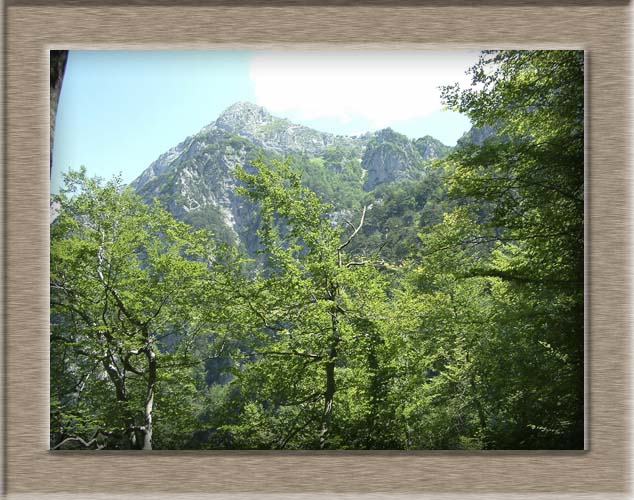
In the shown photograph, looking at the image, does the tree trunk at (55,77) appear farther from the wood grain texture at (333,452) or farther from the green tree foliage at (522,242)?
the green tree foliage at (522,242)

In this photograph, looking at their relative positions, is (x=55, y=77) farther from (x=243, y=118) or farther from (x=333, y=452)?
(x=333, y=452)

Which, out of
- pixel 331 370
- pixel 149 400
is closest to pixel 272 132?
pixel 331 370

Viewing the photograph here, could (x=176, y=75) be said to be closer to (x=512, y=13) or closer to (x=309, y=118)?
(x=309, y=118)

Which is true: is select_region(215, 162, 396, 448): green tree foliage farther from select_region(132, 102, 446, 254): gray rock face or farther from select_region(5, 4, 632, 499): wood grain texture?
select_region(5, 4, 632, 499): wood grain texture

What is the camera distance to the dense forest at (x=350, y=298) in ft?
12.1

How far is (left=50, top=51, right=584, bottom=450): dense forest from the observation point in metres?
3.68

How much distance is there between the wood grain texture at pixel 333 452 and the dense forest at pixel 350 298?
0.41 metres

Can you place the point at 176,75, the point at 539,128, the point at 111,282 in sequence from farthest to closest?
the point at 111,282 < the point at 539,128 < the point at 176,75

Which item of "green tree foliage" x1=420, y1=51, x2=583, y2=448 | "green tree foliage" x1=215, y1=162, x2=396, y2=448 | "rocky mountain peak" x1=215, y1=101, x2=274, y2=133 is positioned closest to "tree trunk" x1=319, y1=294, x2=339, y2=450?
"green tree foliage" x1=215, y1=162, x2=396, y2=448

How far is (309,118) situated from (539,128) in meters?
1.63

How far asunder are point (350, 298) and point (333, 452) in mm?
2033

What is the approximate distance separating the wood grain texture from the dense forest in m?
0.41

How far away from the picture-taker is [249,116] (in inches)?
159

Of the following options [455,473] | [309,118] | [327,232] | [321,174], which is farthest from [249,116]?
[455,473]
